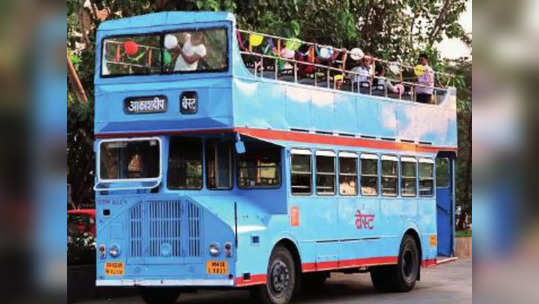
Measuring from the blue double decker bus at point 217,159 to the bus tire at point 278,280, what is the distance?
27 millimetres

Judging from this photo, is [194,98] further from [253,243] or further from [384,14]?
[384,14]

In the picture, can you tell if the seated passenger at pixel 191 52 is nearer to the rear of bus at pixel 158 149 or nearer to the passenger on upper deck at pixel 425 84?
the rear of bus at pixel 158 149

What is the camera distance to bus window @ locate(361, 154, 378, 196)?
51.8 feet

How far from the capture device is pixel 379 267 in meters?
16.8

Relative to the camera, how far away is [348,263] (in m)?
15.2

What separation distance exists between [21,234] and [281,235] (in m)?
11.5

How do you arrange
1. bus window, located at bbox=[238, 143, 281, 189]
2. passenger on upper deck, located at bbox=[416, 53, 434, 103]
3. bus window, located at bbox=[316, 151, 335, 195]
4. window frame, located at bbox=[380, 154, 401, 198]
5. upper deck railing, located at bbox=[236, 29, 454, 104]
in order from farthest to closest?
passenger on upper deck, located at bbox=[416, 53, 434, 103] < window frame, located at bbox=[380, 154, 401, 198] < bus window, located at bbox=[316, 151, 335, 195] < bus window, located at bbox=[238, 143, 281, 189] < upper deck railing, located at bbox=[236, 29, 454, 104]

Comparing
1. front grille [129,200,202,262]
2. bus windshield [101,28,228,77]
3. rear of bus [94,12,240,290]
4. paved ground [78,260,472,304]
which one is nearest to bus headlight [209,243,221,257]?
rear of bus [94,12,240,290]

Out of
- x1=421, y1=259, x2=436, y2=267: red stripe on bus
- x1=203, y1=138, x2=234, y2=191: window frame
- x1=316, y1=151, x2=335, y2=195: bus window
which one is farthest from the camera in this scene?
x1=421, y1=259, x2=436, y2=267: red stripe on bus

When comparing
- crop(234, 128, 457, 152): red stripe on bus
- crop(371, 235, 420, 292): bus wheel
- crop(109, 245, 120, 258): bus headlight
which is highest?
crop(234, 128, 457, 152): red stripe on bus

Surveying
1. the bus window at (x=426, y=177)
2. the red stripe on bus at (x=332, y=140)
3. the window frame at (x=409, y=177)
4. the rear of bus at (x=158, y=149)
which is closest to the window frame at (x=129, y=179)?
the rear of bus at (x=158, y=149)

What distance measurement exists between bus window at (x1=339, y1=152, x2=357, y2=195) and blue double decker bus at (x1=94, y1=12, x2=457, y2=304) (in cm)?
3

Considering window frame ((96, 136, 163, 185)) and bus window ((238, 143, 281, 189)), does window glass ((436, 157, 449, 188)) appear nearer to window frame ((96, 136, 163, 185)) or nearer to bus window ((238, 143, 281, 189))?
bus window ((238, 143, 281, 189))

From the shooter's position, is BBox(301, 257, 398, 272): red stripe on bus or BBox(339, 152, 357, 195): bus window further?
BBox(339, 152, 357, 195): bus window
